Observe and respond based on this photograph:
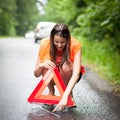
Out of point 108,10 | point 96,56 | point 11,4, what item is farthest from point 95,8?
point 11,4

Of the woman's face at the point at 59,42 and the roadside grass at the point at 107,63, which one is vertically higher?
the woman's face at the point at 59,42

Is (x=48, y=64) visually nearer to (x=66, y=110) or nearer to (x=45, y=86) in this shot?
(x=45, y=86)

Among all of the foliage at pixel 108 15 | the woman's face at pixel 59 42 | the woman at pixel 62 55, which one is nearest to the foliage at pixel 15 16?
the foliage at pixel 108 15

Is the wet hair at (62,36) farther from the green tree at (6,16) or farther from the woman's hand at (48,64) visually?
the green tree at (6,16)

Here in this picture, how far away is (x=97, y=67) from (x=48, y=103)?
5.37m

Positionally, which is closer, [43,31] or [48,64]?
[48,64]

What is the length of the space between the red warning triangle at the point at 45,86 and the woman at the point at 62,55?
0.09 m

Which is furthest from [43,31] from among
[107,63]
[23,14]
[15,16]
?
[23,14]

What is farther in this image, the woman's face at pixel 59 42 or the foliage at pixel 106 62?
the foliage at pixel 106 62

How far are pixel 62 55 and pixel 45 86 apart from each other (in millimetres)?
513

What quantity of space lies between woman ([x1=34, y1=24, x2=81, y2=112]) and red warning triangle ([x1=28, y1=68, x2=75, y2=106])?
0.31ft

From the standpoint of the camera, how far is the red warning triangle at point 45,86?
18.7 feet

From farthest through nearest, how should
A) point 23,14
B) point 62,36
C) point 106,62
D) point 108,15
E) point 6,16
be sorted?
point 23,14
point 6,16
point 108,15
point 106,62
point 62,36

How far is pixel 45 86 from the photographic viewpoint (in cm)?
579
